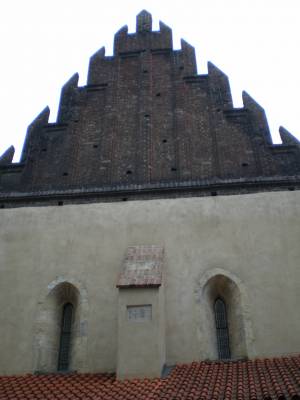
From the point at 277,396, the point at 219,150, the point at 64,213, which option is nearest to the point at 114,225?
the point at 64,213

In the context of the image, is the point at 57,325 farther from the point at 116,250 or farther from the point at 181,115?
the point at 181,115

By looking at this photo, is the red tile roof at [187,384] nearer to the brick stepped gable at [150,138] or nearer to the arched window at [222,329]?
the arched window at [222,329]

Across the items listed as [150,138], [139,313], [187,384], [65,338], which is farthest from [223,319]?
[150,138]

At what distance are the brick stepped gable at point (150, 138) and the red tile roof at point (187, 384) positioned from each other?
4370mm

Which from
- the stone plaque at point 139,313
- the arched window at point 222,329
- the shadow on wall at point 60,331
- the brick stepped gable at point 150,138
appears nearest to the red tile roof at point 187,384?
the shadow on wall at point 60,331

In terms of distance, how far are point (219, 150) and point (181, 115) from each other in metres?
1.67

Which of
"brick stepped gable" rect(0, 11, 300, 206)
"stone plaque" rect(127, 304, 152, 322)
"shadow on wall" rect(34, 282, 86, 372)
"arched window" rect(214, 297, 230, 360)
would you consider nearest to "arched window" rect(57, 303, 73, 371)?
"shadow on wall" rect(34, 282, 86, 372)

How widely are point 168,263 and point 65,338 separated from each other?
2.82m

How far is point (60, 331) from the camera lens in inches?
386

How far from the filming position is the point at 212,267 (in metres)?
9.88

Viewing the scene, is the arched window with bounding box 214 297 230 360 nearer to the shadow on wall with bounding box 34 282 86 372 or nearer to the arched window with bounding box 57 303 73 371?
the shadow on wall with bounding box 34 282 86 372

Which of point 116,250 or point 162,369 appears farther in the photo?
point 116,250

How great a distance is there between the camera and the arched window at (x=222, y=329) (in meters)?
9.28

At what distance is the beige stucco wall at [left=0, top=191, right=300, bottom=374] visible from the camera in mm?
Result: 9133
